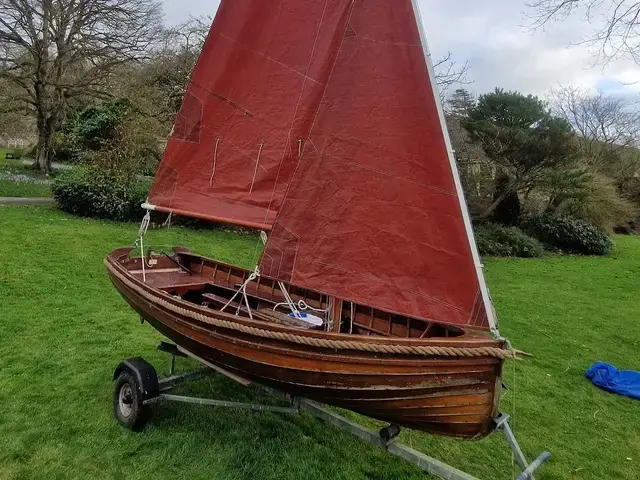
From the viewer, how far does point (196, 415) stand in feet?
14.3

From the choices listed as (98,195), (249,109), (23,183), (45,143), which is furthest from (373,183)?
(45,143)

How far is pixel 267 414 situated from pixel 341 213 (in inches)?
85.4

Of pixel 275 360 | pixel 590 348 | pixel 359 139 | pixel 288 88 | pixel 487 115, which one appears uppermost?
pixel 487 115

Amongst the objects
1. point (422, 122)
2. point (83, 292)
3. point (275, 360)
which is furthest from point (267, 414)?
point (83, 292)

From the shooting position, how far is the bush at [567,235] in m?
20.2

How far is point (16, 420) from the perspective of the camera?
4023 millimetres

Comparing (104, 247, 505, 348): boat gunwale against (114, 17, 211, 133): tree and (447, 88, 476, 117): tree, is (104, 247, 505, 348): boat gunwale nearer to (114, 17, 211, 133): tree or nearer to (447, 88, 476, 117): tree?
(114, 17, 211, 133): tree

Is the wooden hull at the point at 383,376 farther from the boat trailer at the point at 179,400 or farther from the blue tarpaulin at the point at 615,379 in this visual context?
the blue tarpaulin at the point at 615,379

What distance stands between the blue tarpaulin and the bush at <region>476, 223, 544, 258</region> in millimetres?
11294

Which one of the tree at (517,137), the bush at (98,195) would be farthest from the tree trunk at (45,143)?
the tree at (517,137)

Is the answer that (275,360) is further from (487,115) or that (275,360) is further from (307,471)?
(487,115)

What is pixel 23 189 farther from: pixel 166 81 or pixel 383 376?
pixel 383 376

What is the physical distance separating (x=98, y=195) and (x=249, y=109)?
33.6ft

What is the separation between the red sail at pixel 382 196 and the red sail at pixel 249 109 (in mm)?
784
